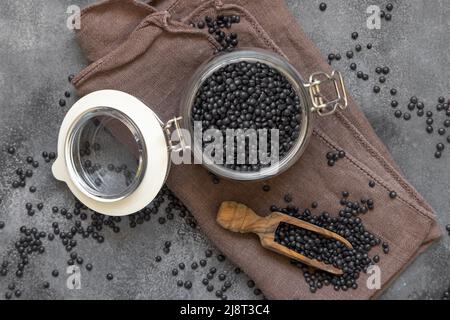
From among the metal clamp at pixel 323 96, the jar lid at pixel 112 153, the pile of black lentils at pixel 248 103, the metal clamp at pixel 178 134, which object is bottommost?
the jar lid at pixel 112 153

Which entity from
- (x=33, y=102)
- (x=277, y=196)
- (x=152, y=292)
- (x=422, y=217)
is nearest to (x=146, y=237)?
(x=152, y=292)

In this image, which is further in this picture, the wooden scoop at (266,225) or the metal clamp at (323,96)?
the wooden scoop at (266,225)

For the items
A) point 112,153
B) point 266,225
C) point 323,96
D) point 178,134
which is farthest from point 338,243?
point 112,153

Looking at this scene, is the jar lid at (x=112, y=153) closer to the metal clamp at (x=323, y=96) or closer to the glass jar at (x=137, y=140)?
the glass jar at (x=137, y=140)

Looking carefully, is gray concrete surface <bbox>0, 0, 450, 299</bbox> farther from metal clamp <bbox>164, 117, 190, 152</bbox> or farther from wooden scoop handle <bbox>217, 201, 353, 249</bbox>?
metal clamp <bbox>164, 117, 190, 152</bbox>

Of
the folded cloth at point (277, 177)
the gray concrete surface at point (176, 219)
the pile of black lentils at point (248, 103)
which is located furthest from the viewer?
the gray concrete surface at point (176, 219)

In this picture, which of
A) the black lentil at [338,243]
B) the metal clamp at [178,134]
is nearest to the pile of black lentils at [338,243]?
the black lentil at [338,243]

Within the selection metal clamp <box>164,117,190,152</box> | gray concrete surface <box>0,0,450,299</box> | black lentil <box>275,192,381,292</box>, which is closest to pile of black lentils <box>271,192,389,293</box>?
black lentil <box>275,192,381,292</box>
